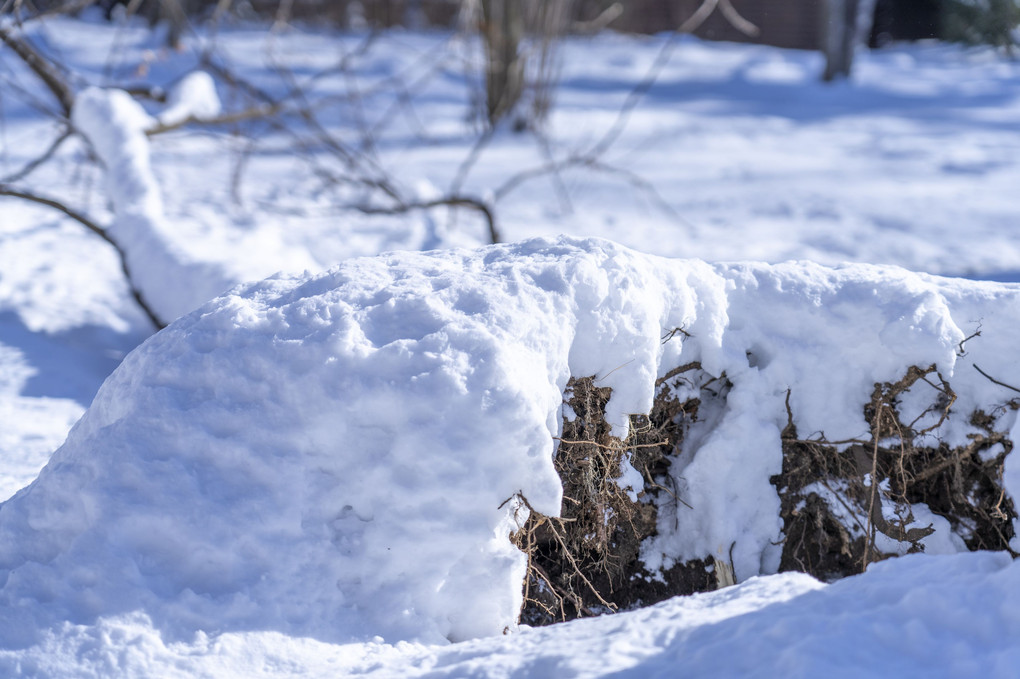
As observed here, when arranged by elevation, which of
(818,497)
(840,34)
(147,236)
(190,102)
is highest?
(840,34)

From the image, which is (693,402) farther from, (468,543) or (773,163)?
(773,163)

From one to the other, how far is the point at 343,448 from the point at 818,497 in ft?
4.41

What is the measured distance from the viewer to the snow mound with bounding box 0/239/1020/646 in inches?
66.0

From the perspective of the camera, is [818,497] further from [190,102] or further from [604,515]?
[190,102]

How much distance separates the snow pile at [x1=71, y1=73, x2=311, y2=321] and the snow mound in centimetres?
164

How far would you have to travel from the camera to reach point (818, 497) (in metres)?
2.31

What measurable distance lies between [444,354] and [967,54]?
1357 centimetres

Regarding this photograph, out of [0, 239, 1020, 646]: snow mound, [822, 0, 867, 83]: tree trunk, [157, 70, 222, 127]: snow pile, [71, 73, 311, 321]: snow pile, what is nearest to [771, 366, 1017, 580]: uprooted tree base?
[0, 239, 1020, 646]: snow mound

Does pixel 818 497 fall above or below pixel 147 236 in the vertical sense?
below

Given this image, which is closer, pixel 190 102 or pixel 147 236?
pixel 147 236

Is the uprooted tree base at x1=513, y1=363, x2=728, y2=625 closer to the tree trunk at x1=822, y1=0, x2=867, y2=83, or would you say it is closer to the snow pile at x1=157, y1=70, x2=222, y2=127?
the snow pile at x1=157, y1=70, x2=222, y2=127

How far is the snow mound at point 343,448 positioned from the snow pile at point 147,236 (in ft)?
5.38

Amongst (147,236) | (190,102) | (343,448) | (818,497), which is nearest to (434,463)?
(343,448)

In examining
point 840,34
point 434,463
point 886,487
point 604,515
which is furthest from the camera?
point 840,34
